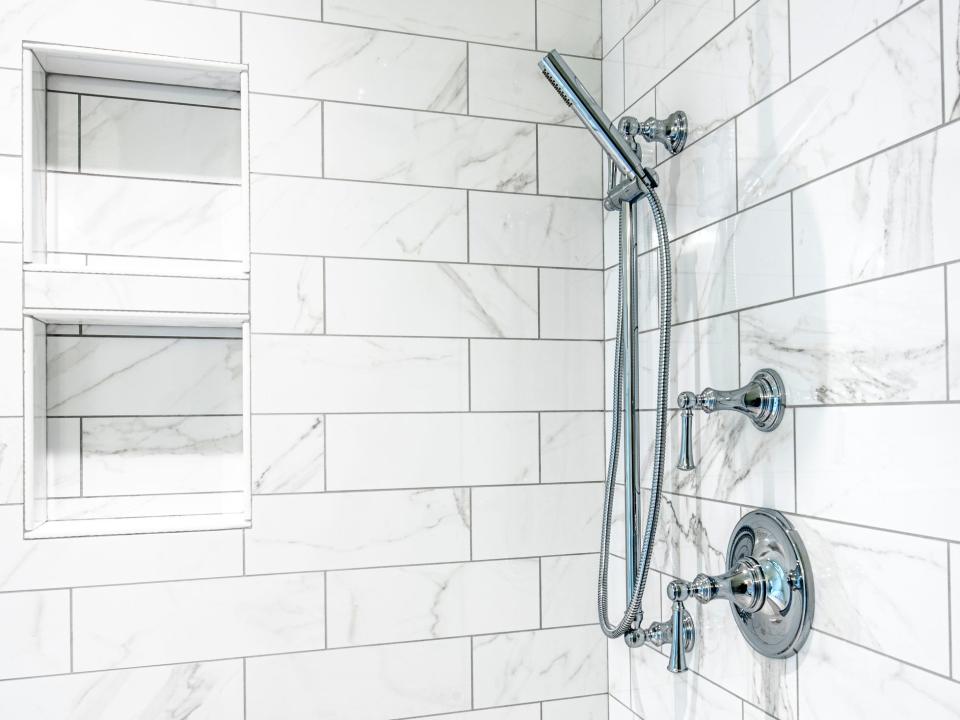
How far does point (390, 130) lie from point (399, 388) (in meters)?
0.48

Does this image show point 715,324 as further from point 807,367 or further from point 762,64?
point 762,64

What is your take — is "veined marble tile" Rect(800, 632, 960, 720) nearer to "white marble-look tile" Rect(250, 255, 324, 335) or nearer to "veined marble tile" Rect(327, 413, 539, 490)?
"veined marble tile" Rect(327, 413, 539, 490)

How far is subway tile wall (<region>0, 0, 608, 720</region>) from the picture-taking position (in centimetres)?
132

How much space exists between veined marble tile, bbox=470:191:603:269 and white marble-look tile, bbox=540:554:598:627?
0.59m

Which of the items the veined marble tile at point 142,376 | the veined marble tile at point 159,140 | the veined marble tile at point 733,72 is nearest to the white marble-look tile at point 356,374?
the veined marble tile at point 142,376

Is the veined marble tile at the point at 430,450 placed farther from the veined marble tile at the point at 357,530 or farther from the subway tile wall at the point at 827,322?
the subway tile wall at the point at 827,322

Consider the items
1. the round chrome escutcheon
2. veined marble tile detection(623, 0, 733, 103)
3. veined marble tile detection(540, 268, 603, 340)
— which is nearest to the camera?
the round chrome escutcheon

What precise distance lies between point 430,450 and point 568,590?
39 centimetres

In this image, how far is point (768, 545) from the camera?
1048 mm

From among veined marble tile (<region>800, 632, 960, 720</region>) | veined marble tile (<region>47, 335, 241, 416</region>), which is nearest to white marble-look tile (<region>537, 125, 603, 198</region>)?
veined marble tile (<region>47, 335, 241, 416</region>)

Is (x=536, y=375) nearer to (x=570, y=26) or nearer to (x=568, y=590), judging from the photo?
(x=568, y=590)

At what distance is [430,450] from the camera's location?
1.48 metres

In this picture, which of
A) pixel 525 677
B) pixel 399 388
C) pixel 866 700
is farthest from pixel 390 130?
pixel 866 700

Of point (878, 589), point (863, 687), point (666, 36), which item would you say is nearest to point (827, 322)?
point (878, 589)
